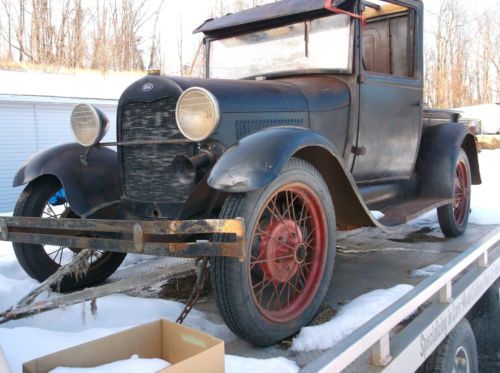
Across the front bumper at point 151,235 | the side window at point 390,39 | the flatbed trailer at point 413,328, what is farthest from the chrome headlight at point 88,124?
the side window at point 390,39

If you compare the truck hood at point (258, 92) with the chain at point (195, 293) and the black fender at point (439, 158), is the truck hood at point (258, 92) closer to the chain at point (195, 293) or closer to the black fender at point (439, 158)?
the chain at point (195, 293)

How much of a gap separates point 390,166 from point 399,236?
83cm

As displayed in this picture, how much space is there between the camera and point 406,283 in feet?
9.74

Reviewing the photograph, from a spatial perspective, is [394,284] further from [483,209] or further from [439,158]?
[483,209]

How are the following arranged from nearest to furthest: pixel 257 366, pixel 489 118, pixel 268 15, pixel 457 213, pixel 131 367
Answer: pixel 131 367, pixel 257 366, pixel 268 15, pixel 457 213, pixel 489 118

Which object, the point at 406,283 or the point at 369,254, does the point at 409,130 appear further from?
the point at 406,283

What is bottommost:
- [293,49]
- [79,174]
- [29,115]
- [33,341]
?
[33,341]

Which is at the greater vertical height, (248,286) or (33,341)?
Answer: (248,286)

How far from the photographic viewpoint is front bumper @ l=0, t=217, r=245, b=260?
75.8 inches

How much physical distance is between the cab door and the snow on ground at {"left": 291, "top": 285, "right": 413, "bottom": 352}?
4.34ft

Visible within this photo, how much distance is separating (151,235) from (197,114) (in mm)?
623

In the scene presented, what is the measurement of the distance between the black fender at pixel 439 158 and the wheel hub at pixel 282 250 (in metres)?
2.08

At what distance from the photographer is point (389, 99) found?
373 centimetres

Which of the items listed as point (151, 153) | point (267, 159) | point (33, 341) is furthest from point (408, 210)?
point (33, 341)
